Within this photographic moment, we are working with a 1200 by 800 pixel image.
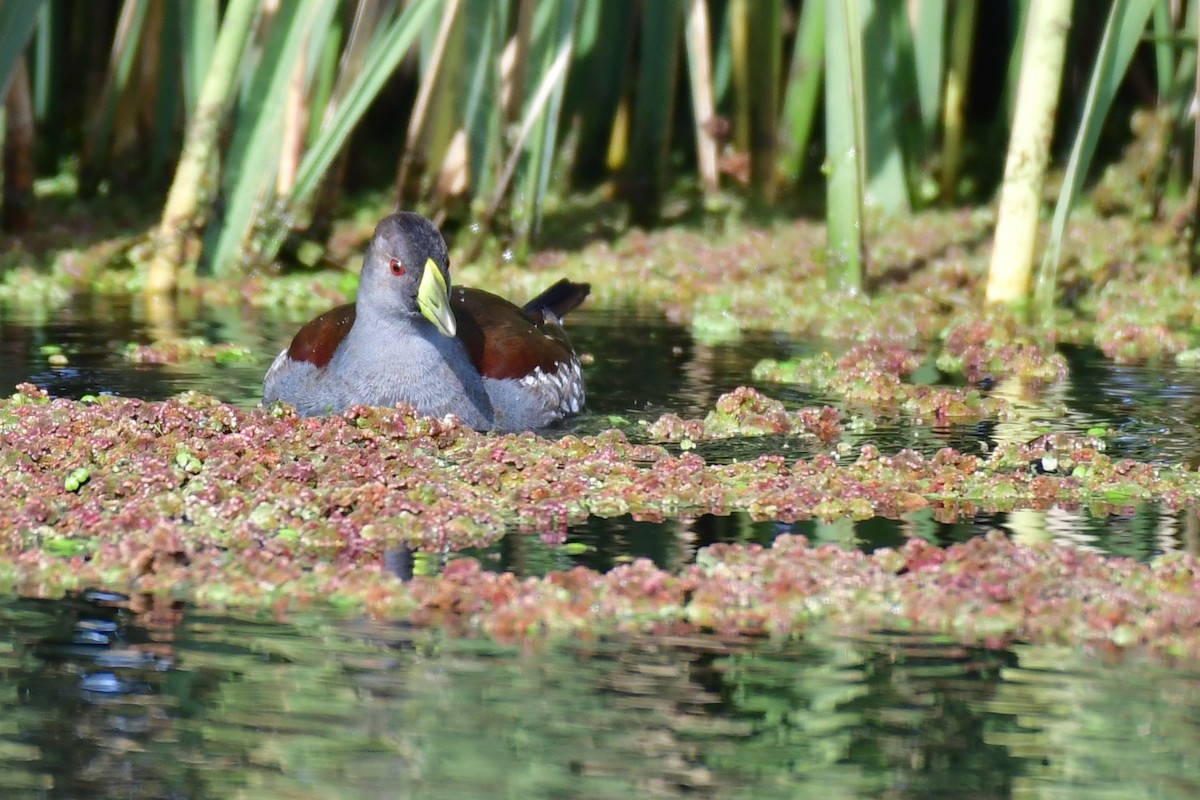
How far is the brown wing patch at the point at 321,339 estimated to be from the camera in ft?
23.5

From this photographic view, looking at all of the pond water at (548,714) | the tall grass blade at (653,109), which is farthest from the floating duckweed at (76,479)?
the tall grass blade at (653,109)

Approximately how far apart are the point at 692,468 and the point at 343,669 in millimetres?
2085

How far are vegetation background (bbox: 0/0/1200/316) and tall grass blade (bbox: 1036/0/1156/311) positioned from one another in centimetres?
2

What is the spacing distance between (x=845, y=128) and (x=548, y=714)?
6.17 m

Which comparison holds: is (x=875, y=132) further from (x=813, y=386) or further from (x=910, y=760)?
(x=910, y=760)

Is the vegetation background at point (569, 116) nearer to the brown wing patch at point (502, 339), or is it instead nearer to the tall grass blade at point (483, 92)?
the tall grass blade at point (483, 92)

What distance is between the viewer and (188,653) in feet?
13.6

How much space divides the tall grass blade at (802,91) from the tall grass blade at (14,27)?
477 centimetres

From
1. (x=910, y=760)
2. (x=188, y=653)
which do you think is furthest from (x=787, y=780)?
(x=188, y=653)

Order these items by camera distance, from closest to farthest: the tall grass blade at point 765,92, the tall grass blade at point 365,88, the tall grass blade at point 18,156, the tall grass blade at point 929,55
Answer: the tall grass blade at point 365,88 → the tall grass blade at point 18,156 → the tall grass blade at point 929,55 → the tall grass blade at point 765,92

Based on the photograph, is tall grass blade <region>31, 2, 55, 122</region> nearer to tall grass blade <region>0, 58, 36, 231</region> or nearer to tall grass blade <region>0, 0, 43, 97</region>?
tall grass blade <region>0, 58, 36, 231</region>

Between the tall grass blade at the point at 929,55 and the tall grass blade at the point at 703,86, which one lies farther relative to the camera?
the tall grass blade at the point at 703,86

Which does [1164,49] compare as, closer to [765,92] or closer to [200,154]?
[765,92]

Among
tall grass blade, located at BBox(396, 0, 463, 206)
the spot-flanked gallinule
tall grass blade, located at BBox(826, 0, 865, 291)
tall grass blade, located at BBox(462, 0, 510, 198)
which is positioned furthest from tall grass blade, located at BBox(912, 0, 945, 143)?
the spot-flanked gallinule
